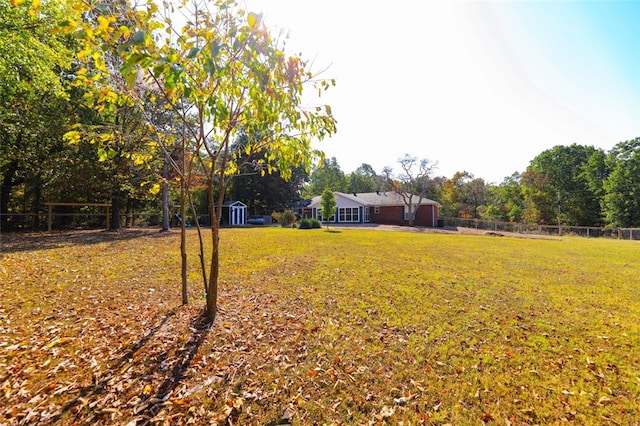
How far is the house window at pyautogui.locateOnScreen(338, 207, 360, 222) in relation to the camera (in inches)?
1449

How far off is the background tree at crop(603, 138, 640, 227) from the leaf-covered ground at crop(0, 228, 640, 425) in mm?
37148

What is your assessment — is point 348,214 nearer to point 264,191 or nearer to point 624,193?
point 264,191

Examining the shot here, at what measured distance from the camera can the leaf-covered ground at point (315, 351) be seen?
8.74ft

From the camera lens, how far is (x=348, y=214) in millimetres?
37062

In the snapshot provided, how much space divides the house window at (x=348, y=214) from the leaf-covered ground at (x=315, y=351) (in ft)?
98.6

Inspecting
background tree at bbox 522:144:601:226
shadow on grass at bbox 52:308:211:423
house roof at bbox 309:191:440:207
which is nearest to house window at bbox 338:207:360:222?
house roof at bbox 309:191:440:207

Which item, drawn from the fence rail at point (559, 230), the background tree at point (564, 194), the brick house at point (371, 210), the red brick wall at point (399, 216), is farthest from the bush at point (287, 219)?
the background tree at point (564, 194)

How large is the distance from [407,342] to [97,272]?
7.03m

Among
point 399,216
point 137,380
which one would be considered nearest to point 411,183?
point 399,216

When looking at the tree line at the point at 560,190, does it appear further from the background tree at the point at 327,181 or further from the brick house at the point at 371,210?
the background tree at the point at 327,181

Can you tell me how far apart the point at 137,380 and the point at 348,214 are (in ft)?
113

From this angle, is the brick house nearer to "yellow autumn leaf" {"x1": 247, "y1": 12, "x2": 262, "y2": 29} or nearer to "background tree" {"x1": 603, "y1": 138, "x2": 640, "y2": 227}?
"background tree" {"x1": 603, "y1": 138, "x2": 640, "y2": 227}

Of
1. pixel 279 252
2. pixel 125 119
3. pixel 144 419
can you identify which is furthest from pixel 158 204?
pixel 144 419

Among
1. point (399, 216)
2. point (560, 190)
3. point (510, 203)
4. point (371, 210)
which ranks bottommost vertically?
point (399, 216)
